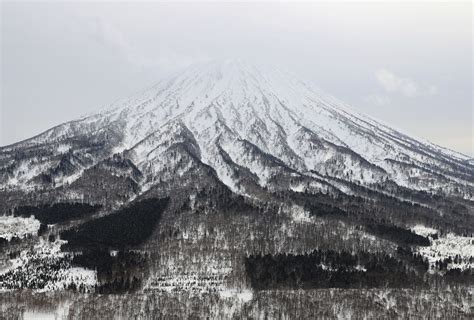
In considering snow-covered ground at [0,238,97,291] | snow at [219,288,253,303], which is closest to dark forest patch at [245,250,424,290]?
snow at [219,288,253,303]

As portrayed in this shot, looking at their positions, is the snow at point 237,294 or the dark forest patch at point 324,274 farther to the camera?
the dark forest patch at point 324,274

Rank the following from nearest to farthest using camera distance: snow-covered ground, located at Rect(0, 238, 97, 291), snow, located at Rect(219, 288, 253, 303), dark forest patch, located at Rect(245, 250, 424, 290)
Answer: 1. snow, located at Rect(219, 288, 253, 303)
2. snow-covered ground, located at Rect(0, 238, 97, 291)
3. dark forest patch, located at Rect(245, 250, 424, 290)

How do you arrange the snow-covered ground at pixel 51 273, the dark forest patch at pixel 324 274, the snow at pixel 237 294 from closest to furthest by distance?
1. the snow at pixel 237 294
2. the snow-covered ground at pixel 51 273
3. the dark forest patch at pixel 324 274

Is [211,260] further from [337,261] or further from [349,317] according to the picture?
[349,317]

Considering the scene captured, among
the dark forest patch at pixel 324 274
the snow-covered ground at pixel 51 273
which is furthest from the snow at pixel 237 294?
the snow-covered ground at pixel 51 273

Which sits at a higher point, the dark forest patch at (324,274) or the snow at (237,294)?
the dark forest patch at (324,274)

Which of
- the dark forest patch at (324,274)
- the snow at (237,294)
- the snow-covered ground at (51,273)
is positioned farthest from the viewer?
the dark forest patch at (324,274)

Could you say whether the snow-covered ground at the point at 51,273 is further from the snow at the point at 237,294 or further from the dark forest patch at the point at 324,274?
the dark forest patch at the point at 324,274

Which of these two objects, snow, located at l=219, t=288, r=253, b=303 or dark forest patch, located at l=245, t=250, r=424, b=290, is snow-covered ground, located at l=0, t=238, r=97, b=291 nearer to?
snow, located at l=219, t=288, r=253, b=303

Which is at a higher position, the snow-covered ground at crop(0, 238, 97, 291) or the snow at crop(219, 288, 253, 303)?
the snow-covered ground at crop(0, 238, 97, 291)

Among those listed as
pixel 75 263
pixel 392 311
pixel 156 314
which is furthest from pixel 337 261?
pixel 75 263

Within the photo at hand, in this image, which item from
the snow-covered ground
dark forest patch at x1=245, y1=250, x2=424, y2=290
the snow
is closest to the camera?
the snow
